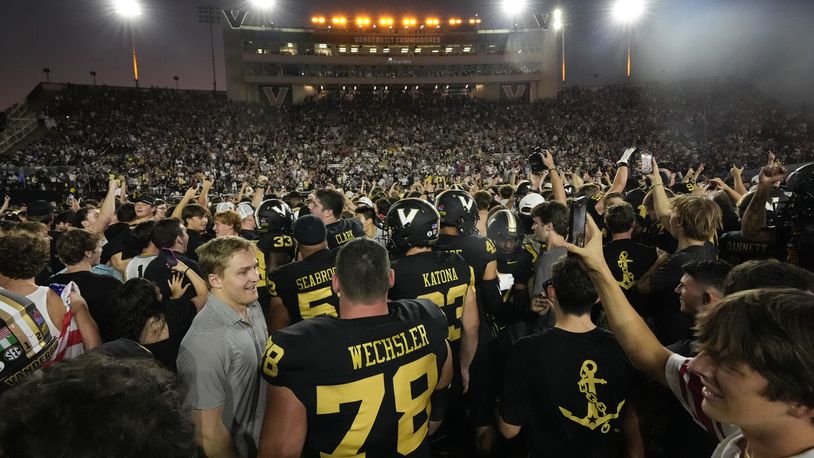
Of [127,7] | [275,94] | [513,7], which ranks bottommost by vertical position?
[275,94]

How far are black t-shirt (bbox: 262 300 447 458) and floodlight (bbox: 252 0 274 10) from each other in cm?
5225

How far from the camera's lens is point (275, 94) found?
159ft

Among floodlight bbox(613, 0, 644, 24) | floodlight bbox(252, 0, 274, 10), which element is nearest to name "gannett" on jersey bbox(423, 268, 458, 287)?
floodlight bbox(613, 0, 644, 24)

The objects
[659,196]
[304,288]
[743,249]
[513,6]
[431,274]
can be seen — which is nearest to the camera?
[431,274]

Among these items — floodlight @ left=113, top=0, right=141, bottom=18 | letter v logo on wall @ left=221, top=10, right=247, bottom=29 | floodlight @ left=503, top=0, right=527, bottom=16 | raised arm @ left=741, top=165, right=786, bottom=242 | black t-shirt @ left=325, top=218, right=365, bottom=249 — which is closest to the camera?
raised arm @ left=741, top=165, right=786, bottom=242

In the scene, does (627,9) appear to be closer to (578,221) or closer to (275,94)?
(275,94)

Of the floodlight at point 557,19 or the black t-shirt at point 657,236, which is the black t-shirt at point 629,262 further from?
the floodlight at point 557,19

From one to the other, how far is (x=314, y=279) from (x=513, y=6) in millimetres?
54070

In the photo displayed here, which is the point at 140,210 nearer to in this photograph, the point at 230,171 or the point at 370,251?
the point at 370,251

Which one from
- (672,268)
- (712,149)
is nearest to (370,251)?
(672,268)

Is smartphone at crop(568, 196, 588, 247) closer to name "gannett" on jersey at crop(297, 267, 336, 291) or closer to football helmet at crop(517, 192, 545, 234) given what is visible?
name "gannett" on jersey at crop(297, 267, 336, 291)

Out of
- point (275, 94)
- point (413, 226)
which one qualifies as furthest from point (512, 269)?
point (275, 94)

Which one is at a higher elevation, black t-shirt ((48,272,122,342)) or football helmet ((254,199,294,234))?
Answer: football helmet ((254,199,294,234))

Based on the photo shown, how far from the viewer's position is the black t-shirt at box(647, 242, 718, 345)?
3.64m
